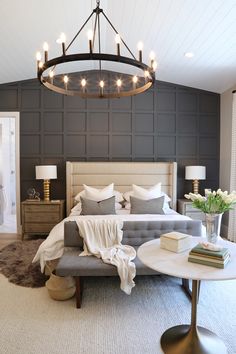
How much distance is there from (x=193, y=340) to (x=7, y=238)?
3.95 m

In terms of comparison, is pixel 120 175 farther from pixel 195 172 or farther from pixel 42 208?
pixel 42 208

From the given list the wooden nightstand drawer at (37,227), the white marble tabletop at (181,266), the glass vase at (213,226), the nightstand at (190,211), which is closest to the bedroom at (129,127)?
the nightstand at (190,211)

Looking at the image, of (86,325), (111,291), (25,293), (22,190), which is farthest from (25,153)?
(86,325)

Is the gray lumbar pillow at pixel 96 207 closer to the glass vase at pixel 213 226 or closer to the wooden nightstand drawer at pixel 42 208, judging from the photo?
the wooden nightstand drawer at pixel 42 208

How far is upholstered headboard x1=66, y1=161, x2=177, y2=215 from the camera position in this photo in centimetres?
495

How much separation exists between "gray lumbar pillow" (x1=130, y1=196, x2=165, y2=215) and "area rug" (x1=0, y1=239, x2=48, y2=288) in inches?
64.9

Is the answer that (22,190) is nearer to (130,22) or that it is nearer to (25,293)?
(25,293)

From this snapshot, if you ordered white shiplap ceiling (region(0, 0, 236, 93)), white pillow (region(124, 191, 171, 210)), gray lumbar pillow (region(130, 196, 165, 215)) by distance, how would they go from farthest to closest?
white pillow (region(124, 191, 171, 210)) → gray lumbar pillow (region(130, 196, 165, 215)) → white shiplap ceiling (region(0, 0, 236, 93))

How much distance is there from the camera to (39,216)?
462 cm

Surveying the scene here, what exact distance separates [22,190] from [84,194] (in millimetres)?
1498

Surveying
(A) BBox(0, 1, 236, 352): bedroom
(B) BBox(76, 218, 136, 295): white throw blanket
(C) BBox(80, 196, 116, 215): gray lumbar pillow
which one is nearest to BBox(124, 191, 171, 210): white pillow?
(C) BBox(80, 196, 116, 215): gray lumbar pillow

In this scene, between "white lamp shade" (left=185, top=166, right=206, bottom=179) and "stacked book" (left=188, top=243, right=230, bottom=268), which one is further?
"white lamp shade" (left=185, top=166, right=206, bottom=179)

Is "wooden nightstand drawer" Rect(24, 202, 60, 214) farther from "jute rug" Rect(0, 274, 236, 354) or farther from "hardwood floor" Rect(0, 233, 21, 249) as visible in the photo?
"jute rug" Rect(0, 274, 236, 354)

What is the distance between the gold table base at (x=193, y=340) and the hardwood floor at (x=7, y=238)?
133 inches
